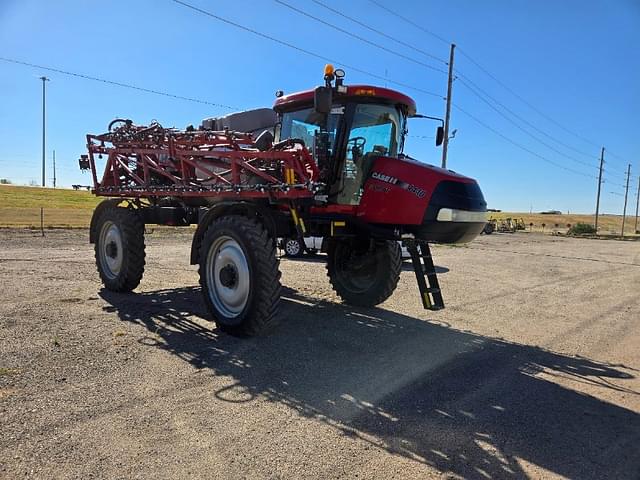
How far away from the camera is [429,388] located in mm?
4461

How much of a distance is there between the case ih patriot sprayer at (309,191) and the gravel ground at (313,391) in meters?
0.76

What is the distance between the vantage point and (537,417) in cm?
393

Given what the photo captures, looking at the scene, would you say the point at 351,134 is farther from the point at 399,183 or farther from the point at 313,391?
the point at 313,391

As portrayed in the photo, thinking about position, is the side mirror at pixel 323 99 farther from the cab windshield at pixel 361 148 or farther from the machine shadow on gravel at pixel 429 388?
the machine shadow on gravel at pixel 429 388

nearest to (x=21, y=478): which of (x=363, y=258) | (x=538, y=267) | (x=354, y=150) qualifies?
(x=354, y=150)

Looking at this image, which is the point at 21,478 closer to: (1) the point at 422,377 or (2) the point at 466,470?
(2) the point at 466,470

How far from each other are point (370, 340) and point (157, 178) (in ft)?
15.5

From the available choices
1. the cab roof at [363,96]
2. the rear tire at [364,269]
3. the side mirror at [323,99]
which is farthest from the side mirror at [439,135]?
the side mirror at [323,99]

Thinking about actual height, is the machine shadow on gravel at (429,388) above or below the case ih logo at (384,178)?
below

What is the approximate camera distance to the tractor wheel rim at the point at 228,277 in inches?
237

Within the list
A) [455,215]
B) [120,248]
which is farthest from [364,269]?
[120,248]

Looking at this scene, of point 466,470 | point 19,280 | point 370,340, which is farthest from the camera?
point 19,280

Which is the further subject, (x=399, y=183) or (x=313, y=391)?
(x=399, y=183)

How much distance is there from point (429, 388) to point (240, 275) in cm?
273
